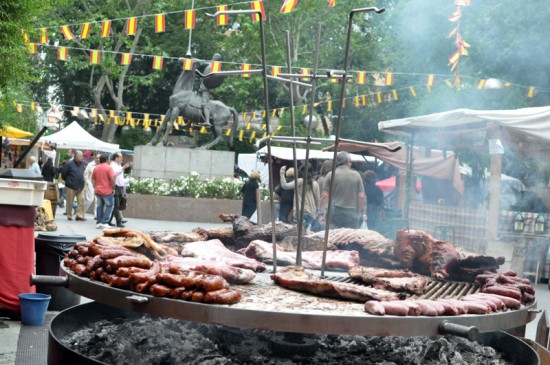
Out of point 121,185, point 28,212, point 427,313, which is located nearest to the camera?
point 427,313

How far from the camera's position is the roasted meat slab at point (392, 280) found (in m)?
4.50

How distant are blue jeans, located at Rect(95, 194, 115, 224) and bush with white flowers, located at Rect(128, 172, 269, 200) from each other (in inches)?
184

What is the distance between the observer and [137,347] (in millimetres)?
4527

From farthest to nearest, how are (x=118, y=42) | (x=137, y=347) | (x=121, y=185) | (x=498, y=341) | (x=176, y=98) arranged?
(x=118, y=42) → (x=176, y=98) → (x=121, y=185) → (x=498, y=341) → (x=137, y=347)

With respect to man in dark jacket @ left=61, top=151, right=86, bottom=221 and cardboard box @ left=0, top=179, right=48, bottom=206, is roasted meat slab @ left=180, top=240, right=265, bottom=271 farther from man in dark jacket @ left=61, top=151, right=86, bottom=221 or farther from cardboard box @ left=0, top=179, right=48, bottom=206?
man in dark jacket @ left=61, top=151, right=86, bottom=221

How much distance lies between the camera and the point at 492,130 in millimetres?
13195

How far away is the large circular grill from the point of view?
3402 mm

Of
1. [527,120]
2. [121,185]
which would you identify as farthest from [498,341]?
[121,185]

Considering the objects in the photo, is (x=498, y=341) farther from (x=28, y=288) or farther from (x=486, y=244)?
(x=486, y=244)

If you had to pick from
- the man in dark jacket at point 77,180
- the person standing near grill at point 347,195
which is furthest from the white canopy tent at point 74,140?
the person standing near grill at point 347,195

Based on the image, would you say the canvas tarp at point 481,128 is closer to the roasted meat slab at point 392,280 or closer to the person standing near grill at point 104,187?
the person standing near grill at point 104,187

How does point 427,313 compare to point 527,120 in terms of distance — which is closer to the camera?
point 427,313

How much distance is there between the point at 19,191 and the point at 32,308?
1272 millimetres

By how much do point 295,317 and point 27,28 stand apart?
10.0 meters
